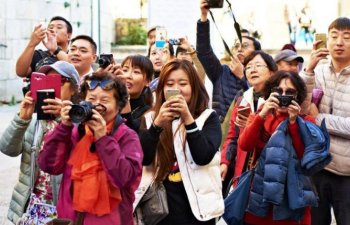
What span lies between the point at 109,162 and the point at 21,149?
1.10m

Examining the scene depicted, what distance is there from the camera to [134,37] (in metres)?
25.5

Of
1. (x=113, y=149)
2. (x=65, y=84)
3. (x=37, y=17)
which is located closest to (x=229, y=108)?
(x=65, y=84)

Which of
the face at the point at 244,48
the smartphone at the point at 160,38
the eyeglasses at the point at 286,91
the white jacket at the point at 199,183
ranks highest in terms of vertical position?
the smartphone at the point at 160,38

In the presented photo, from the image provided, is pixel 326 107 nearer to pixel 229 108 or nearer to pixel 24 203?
pixel 229 108

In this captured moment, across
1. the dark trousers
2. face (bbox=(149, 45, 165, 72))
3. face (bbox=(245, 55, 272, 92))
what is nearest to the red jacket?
the dark trousers

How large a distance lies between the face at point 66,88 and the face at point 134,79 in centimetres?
69

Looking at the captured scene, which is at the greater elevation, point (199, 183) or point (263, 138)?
point (263, 138)

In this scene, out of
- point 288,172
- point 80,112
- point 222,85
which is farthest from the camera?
point 222,85

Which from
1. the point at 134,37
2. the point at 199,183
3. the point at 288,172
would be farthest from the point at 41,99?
the point at 134,37

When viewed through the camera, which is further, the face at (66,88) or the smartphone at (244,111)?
the smartphone at (244,111)

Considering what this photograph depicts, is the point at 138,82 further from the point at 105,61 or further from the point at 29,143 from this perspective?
the point at 29,143

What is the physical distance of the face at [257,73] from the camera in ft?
18.7

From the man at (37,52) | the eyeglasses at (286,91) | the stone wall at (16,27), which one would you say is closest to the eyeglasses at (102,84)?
the eyeglasses at (286,91)

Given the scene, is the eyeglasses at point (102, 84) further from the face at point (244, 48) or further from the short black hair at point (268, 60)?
the face at point (244, 48)
